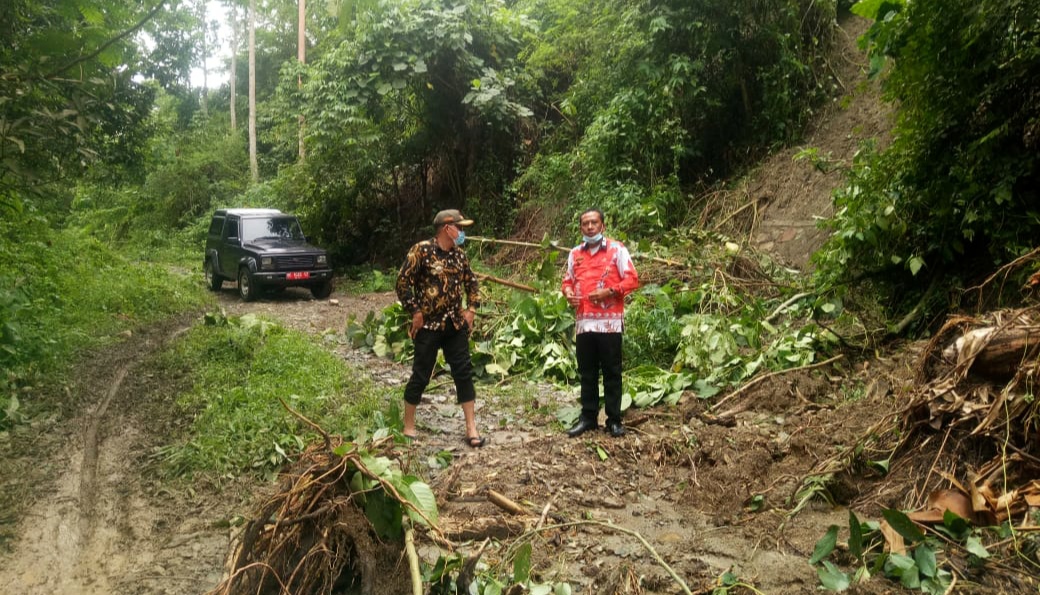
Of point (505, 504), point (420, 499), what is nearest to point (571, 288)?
point (505, 504)

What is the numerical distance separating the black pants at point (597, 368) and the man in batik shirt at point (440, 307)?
0.92m

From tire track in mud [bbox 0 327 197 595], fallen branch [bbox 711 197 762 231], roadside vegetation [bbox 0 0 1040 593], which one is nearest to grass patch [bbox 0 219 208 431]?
roadside vegetation [bbox 0 0 1040 593]

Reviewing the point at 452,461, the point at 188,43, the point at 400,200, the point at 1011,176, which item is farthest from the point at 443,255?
the point at 400,200

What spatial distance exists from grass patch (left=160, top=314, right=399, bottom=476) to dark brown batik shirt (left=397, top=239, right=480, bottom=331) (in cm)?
80

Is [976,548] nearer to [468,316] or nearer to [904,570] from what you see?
[904,570]

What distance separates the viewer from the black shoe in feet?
20.1

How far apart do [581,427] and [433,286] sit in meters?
1.68

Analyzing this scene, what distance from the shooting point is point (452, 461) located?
569 centimetres

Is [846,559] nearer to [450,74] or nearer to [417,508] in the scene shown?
[417,508]

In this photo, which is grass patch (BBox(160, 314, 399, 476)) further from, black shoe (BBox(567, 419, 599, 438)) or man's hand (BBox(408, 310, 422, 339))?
black shoe (BBox(567, 419, 599, 438))

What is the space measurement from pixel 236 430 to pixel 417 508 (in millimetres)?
3140

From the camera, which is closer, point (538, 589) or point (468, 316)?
point (538, 589)

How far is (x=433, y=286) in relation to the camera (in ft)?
19.3

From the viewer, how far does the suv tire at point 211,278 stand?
16469 mm
